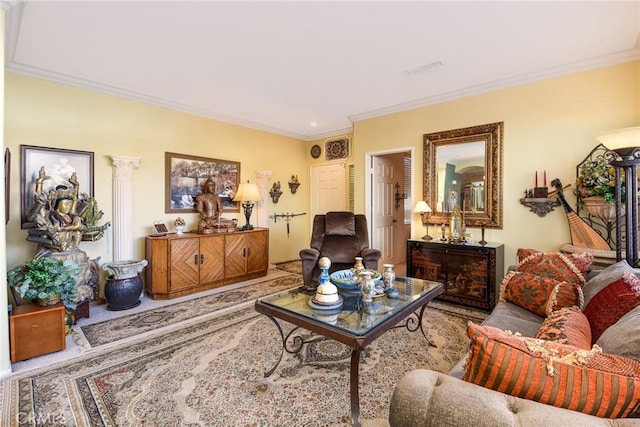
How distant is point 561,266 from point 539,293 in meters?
0.31

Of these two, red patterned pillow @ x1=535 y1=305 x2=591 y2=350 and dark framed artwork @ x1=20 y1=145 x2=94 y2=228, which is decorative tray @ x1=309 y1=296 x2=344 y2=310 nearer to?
red patterned pillow @ x1=535 y1=305 x2=591 y2=350

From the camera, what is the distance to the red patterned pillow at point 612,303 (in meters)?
1.36

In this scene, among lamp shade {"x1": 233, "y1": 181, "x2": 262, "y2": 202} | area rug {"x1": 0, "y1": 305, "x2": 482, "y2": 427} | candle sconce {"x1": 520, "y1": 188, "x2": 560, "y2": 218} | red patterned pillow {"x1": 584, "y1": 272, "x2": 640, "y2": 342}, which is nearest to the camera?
red patterned pillow {"x1": 584, "y1": 272, "x2": 640, "y2": 342}

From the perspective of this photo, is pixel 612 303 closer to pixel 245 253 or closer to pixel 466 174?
pixel 466 174

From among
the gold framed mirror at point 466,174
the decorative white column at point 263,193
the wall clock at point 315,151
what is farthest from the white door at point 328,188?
the gold framed mirror at point 466,174

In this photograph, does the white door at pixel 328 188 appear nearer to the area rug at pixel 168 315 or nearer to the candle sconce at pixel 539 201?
the area rug at pixel 168 315

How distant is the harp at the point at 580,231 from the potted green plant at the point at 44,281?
4.83 meters

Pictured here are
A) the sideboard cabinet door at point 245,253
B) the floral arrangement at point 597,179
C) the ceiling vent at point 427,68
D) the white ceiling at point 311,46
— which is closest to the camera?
the white ceiling at point 311,46

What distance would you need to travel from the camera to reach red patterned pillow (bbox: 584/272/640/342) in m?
1.36

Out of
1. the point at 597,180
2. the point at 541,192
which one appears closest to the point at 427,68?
the point at 541,192

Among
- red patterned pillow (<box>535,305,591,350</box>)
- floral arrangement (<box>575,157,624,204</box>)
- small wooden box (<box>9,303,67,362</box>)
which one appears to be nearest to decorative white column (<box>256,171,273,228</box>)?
small wooden box (<box>9,303,67,362</box>)

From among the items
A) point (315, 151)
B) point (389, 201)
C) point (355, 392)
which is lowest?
point (355, 392)

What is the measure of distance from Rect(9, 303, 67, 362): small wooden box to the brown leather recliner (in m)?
2.32

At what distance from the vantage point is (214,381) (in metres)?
1.97
